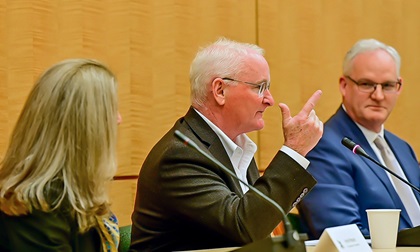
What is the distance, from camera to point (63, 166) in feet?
7.29

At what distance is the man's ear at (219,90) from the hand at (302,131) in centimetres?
28

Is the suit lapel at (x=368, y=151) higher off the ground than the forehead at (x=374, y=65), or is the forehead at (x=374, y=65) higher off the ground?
the forehead at (x=374, y=65)

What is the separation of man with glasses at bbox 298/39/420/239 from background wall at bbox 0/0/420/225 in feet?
1.97

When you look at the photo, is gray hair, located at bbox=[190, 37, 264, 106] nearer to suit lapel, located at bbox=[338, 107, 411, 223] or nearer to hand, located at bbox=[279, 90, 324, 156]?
hand, located at bbox=[279, 90, 324, 156]

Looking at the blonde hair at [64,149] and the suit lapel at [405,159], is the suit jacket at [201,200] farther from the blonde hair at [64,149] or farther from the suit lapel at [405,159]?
the suit lapel at [405,159]

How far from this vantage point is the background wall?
368cm

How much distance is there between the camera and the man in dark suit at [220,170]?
276 centimetres

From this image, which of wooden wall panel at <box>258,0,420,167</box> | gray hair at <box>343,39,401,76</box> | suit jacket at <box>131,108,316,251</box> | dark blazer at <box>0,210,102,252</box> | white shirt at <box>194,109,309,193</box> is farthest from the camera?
wooden wall panel at <box>258,0,420,167</box>

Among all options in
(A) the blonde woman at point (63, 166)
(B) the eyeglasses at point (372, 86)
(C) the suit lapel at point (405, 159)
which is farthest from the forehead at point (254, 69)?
(C) the suit lapel at point (405, 159)

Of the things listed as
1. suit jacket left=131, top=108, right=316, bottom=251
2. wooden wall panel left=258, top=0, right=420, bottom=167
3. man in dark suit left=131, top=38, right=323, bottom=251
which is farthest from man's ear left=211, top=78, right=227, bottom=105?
wooden wall panel left=258, top=0, right=420, bottom=167

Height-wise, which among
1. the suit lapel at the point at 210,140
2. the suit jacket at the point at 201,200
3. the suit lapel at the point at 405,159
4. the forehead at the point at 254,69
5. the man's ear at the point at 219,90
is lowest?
the suit lapel at the point at 405,159

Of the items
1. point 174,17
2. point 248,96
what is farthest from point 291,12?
point 248,96

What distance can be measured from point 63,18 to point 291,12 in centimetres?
152

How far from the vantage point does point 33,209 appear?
216 centimetres
